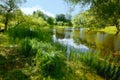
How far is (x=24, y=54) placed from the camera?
12289 mm

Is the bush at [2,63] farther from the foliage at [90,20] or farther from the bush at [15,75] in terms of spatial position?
the foliage at [90,20]

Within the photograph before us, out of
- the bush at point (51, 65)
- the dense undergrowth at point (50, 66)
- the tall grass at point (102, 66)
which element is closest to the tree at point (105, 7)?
the dense undergrowth at point (50, 66)

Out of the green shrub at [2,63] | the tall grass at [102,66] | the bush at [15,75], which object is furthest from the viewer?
the tall grass at [102,66]

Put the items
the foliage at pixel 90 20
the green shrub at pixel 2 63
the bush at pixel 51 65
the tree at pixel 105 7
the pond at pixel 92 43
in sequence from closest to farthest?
the bush at pixel 51 65
the green shrub at pixel 2 63
the tree at pixel 105 7
the foliage at pixel 90 20
the pond at pixel 92 43

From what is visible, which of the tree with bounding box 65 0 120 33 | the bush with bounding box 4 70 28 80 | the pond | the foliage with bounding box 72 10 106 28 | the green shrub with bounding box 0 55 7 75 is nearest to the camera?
the bush with bounding box 4 70 28 80

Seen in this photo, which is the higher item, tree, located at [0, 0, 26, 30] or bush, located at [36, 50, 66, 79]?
tree, located at [0, 0, 26, 30]

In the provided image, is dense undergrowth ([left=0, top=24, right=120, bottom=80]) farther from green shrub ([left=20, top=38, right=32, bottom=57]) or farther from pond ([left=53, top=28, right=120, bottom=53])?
pond ([left=53, top=28, right=120, bottom=53])

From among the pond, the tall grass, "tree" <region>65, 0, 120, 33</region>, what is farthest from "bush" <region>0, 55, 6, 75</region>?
"tree" <region>65, 0, 120, 33</region>

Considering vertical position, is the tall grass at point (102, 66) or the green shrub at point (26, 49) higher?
the green shrub at point (26, 49)

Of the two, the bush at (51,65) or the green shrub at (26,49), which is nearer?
the bush at (51,65)

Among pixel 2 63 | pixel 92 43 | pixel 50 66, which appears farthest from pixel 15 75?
pixel 92 43

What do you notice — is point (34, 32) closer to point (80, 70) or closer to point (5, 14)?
point (80, 70)

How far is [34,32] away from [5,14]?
28.6ft

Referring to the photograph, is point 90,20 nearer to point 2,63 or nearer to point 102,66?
point 102,66
